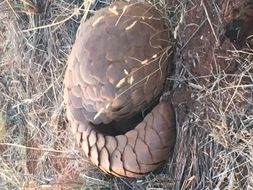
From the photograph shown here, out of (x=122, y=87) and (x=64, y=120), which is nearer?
(x=122, y=87)

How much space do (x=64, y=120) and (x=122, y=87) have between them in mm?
483

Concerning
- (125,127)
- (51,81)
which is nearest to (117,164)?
(125,127)

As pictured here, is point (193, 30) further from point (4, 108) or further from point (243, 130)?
point (4, 108)

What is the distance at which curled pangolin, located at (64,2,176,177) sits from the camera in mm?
1482

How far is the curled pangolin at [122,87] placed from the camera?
4.86 ft

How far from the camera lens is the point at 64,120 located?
6.28ft

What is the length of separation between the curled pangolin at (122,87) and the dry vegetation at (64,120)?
0.05 metres

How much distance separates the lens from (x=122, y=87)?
58.2 inches

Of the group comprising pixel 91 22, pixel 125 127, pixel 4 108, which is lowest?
pixel 4 108

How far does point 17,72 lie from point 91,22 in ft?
2.04

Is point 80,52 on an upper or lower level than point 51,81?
upper

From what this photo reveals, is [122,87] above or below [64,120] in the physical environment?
above

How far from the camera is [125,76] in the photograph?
1475mm

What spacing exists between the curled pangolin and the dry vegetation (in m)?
0.05
